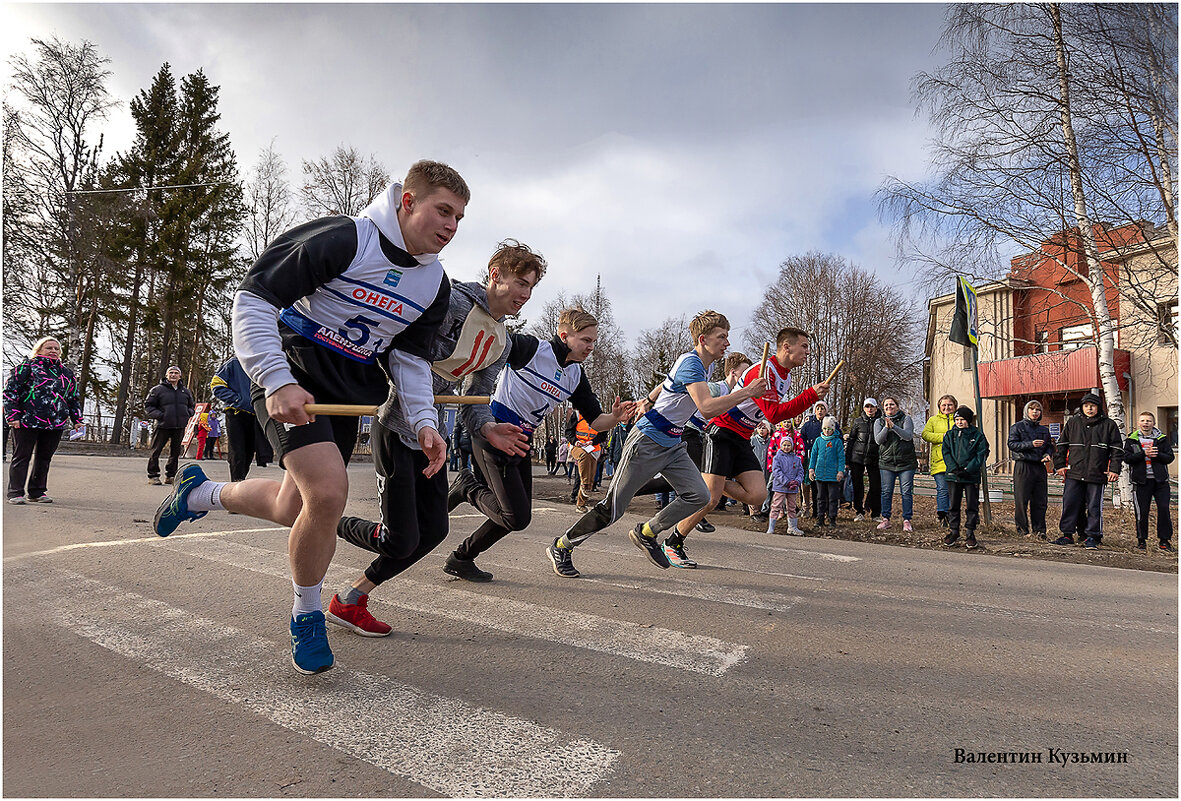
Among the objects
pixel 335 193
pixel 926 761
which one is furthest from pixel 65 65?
pixel 926 761

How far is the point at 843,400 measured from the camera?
143 feet

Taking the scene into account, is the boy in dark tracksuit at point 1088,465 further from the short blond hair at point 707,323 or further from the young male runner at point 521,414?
the young male runner at point 521,414

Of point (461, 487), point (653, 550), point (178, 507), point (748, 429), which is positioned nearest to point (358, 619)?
point (178, 507)

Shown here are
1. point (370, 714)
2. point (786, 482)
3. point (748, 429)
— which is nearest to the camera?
point (370, 714)

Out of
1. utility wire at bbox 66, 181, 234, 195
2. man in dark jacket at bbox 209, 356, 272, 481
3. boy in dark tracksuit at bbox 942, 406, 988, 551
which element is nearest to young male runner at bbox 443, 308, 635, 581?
man in dark jacket at bbox 209, 356, 272, 481

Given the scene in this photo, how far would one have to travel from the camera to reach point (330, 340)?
3.22 m

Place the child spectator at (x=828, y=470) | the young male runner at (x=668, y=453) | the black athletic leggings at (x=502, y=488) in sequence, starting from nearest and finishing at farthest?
the black athletic leggings at (x=502, y=488)
the young male runner at (x=668, y=453)
the child spectator at (x=828, y=470)

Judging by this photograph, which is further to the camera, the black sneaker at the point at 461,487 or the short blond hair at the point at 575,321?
the short blond hair at the point at 575,321

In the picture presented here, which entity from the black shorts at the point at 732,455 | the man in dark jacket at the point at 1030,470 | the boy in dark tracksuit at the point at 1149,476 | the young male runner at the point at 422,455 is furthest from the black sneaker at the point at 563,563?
the boy in dark tracksuit at the point at 1149,476

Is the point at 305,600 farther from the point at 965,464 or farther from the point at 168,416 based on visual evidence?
the point at 168,416

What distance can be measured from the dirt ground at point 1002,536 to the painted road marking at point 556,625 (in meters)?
5.72

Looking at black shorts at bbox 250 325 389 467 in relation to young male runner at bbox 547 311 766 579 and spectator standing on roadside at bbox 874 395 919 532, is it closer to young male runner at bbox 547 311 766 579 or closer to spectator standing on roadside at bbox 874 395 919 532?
young male runner at bbox 547 311 766 579

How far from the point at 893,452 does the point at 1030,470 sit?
187 centimetres

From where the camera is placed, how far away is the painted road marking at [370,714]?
2.25 meters
